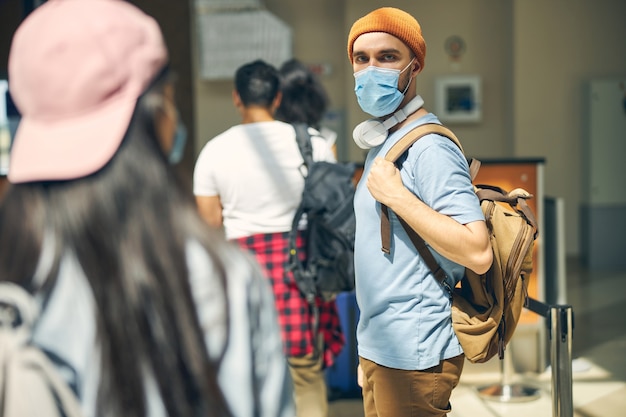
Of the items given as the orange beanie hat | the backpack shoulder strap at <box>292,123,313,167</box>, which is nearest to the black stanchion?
the backpack shoulder strap at <box>292,123,313,167</box>

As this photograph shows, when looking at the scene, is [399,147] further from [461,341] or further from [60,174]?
[60,174]

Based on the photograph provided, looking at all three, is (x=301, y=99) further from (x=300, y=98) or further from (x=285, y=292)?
(x=285, y=292)

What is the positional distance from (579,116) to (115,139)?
9.03m

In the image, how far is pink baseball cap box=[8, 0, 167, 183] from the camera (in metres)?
0.90

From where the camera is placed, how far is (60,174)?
0.90 meters

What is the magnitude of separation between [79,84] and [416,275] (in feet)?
3.64

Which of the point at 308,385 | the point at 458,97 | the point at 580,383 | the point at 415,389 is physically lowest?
the point at 580,383

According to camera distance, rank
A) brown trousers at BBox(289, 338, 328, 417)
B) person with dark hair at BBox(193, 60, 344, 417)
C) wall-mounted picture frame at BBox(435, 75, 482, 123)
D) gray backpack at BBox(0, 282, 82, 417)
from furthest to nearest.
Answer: wall-mounted picture frame at BBox(435, 75, 482, 123), brown trousers at BBox(289, 338, 328, 417), person with dark hair at BBox(193, 60, 344, 417), gray backpack at BBox(0, 282, 82, 417)

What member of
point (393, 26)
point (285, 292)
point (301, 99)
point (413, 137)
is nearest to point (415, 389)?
point (413, 137)

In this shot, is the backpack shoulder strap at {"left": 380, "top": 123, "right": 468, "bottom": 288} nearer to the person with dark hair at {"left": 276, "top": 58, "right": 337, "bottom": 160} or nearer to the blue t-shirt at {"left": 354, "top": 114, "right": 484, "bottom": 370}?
the blue t-shirt at {"left": 354, "top": 114, "right": 484, "bottom": 370}

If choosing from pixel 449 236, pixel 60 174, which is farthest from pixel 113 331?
pixel 449 236

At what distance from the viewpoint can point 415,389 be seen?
1.88 metres

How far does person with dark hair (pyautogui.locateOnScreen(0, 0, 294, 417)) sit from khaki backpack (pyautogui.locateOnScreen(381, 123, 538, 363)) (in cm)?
99

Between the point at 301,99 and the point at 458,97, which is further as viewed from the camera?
the point at 458,97
